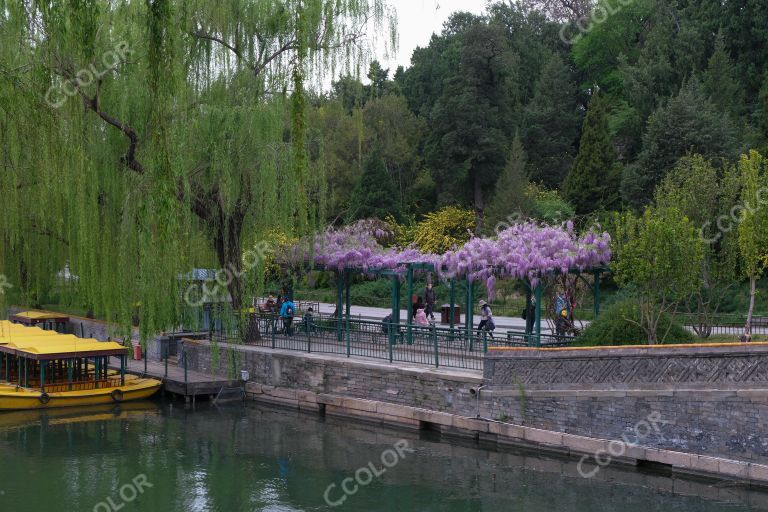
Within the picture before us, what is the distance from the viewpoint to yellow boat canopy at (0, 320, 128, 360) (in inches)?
950

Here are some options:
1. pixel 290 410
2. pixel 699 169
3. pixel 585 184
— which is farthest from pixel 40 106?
pixel 585 184

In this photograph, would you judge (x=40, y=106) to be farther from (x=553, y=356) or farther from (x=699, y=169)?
(x=699, y=169)

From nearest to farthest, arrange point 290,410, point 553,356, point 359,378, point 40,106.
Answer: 1. point 40,106
2. point 553,356
3. point 359,378
4. point 290,410

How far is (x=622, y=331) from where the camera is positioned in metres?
20.7

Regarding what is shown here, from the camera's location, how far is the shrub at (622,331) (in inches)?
813

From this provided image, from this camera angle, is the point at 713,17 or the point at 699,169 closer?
the point at 699,169

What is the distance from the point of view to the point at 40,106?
12.9 m

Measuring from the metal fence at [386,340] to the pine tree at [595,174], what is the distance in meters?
19.1

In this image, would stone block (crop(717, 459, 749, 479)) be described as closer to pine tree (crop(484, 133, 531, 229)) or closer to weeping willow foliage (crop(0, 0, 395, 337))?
weeping willow foliage (crop(0, 0, 395, 337))

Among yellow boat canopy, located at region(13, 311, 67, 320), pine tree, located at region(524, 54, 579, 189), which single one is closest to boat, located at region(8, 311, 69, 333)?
yellow boat canopy, located at region(13, 311, 67, 320)

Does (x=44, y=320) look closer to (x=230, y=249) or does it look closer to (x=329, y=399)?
(x=230, y=249)

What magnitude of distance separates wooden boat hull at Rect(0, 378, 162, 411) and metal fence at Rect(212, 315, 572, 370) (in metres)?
2.53

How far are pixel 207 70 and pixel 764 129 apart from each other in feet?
89.4

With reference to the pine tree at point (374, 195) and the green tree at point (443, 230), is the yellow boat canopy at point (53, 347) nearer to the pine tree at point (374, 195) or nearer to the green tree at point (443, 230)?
the green tree at point (443, 230)
